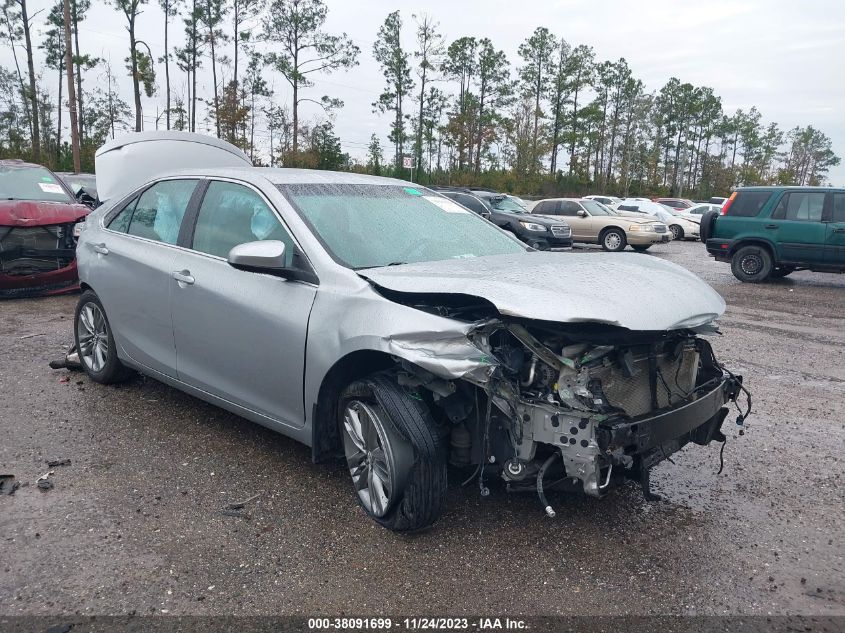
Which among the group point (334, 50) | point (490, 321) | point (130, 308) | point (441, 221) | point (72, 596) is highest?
point (334, 50)

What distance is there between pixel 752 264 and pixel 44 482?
13.1 m

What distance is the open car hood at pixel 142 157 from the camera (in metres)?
7.19

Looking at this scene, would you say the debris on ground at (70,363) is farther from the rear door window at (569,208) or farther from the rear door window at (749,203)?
the rear door window at (569,208)

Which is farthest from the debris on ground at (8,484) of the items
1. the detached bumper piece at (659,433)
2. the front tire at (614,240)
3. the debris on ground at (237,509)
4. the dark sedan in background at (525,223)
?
the front tire at (614,240)

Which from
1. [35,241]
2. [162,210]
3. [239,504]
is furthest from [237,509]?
[35,241]

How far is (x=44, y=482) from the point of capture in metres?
3.64

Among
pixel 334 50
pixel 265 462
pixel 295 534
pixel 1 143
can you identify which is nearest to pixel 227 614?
pixel 295 534

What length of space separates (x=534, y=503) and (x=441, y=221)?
179cm

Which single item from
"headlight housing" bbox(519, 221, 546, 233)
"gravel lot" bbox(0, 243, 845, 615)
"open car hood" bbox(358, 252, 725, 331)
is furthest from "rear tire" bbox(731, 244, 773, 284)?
"open car hood" bbox(358, 252, 725, 331)

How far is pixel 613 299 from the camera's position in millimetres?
2861

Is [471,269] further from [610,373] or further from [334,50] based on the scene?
[334,50]

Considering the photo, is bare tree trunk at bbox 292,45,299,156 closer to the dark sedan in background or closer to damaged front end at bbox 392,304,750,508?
the dark sedan in background

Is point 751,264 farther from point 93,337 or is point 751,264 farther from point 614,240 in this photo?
point 93,337

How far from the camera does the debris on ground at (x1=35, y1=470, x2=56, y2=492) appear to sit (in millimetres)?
3592
